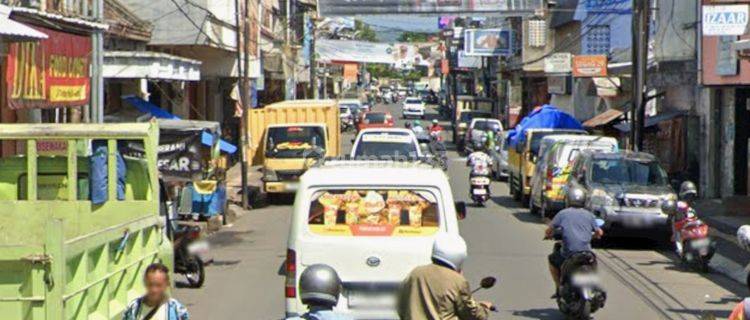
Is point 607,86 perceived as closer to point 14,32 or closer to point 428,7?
point 428,7

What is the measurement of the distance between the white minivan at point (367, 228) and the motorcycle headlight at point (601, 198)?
10.6 m

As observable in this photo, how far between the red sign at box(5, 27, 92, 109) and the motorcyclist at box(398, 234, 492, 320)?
12.0m

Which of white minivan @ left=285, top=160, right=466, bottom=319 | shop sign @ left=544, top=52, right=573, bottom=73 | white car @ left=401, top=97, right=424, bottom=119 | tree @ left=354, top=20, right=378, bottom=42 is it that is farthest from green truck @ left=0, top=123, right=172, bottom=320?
tree @ left=354, top=20, right=378, bottom=42

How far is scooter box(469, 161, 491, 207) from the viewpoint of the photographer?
2880cm

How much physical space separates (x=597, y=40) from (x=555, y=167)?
26471 millimetres

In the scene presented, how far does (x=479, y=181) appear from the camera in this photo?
28781 millimetres

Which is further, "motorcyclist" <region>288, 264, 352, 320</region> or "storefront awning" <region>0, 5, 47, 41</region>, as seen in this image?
"storefront awning" <region>0, 5, 47, 41</region>

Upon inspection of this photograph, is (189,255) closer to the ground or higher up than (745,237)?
closer to the ground

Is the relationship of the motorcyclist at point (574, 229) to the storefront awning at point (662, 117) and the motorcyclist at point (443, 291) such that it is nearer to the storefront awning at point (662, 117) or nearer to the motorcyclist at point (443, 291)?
the motorcyclist at point (443, 291)

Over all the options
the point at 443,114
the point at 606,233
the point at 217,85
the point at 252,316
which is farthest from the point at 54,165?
the point at 443,114

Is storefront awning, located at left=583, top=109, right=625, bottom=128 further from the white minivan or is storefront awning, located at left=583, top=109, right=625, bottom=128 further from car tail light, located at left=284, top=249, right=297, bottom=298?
car tail light, located at left=284, top=249, right=297, bottom=298

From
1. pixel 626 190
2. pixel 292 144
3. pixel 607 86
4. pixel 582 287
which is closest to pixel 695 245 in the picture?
pixel 626 190

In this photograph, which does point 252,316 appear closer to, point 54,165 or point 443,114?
point 54,165

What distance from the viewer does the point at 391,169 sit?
10805mm
